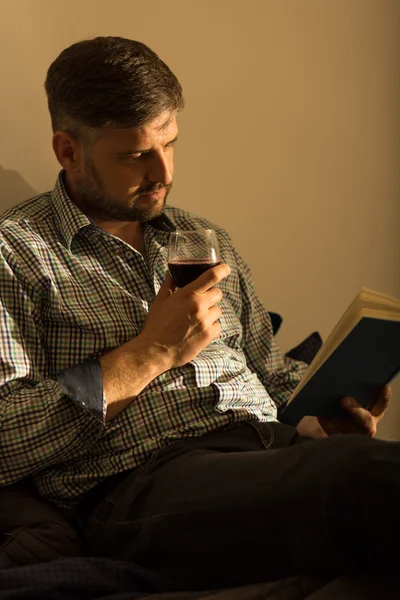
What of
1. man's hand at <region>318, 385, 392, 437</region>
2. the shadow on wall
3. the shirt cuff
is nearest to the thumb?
the shirt cuff

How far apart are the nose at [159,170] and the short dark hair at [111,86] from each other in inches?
3.2

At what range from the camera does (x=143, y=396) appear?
4.68ft

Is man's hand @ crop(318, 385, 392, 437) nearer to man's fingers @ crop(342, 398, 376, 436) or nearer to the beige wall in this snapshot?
man's fingers @ crop(342, 398, 376, 436)

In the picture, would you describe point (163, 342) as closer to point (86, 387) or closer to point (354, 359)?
point (86, 387)

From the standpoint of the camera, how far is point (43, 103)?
182 cm

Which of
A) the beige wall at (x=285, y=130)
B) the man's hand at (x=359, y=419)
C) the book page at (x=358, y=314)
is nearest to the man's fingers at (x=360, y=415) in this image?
the man's hand at (x=359, y=419)

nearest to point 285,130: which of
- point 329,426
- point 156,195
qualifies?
point 156,195

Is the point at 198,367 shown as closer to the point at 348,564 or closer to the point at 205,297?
the point at 205,297

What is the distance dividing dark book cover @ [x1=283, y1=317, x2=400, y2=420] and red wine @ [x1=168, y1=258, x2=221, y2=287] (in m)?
0.28

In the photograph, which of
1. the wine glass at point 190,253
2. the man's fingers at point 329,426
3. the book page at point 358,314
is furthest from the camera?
the man's fingers at point 329,426

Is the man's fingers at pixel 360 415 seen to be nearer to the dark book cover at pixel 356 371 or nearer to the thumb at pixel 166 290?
the dark book cover at pixel 356 371

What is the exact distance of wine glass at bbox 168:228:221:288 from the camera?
1.38 metres

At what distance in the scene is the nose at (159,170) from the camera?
1552 mm

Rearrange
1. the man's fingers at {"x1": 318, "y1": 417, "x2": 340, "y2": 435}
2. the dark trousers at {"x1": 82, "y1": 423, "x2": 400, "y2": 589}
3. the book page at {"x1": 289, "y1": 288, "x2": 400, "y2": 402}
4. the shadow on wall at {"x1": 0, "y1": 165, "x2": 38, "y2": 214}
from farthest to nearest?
the shadow on wall at {"x1": 0, "y1": 165, "x2": 38, "y2": 214} → the man's fingers at {"x1": 318, "y1": 417, "x2": 340, "y2": 435} → the book page at {"x1": 289, "y1": 288, "x2": 400, "y2": 402} → the dark trousers at {"x1": 82, "y1": 423, "x2": 400, "y2": 589}
